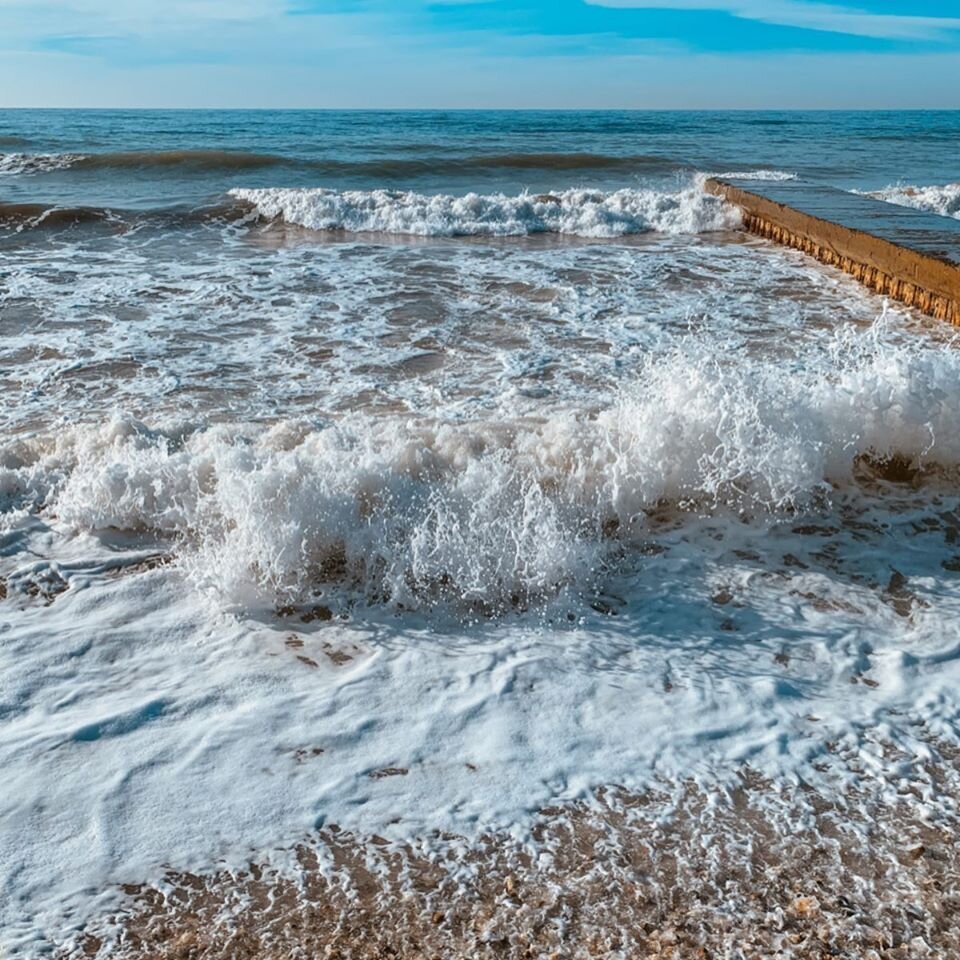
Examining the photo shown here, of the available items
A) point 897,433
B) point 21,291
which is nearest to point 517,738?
point 897,433

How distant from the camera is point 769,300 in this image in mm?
8359

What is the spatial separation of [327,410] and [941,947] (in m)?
4.14

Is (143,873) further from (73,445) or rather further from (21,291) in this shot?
(21,291)

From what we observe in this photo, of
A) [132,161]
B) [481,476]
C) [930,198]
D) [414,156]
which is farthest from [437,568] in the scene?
[414,156]

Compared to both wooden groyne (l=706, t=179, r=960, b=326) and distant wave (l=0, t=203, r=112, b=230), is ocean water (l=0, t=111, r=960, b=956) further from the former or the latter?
distant wave (l=0, t=203, r=112, b=230)

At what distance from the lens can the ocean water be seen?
2.60 metres

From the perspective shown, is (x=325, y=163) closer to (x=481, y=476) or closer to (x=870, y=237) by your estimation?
(x=870, y=237)

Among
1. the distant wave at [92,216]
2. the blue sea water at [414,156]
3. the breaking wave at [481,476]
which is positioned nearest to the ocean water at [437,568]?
the breaking wave at [481,476]

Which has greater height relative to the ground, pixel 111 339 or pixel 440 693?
pixel 111 339

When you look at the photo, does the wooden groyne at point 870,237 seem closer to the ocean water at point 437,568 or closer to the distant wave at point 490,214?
the ocean water at point 437,568

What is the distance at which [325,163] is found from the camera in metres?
20.4

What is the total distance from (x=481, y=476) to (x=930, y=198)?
49.7 feet

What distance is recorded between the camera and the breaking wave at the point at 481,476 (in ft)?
11.9

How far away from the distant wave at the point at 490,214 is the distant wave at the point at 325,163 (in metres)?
5.51
